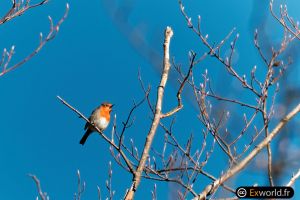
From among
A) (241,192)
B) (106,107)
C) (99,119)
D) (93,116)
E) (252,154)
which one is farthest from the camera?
(106,107)

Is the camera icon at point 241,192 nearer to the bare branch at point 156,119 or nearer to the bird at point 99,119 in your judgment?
the bare branch at point 156,119

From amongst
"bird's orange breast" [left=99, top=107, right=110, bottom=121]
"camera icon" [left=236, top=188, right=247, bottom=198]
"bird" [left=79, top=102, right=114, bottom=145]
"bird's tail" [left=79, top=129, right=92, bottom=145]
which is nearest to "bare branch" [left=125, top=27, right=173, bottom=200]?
"camera icon" [left=236, top=188, right=247, bottom=198]

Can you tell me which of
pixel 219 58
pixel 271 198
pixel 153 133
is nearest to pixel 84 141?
pixel 219 58

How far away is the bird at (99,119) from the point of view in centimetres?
902

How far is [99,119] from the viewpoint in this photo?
9039mm

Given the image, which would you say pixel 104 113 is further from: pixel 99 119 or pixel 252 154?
pixel 252 154

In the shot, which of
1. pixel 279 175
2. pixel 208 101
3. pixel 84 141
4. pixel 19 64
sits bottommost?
pixel 279 175

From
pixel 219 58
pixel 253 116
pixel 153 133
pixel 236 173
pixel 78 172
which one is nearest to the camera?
pixel 236 173

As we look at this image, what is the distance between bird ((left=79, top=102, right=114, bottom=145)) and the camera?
902 centimetres

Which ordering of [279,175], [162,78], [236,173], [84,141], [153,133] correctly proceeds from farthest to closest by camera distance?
[84,141] → [162,78] → [153,133] → [236,173] → [279,175]

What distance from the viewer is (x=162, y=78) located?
305cm

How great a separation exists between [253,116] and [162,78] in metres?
1.61

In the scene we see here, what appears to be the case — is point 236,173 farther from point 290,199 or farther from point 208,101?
point 208,101

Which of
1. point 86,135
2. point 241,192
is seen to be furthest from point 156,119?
point 86,135
